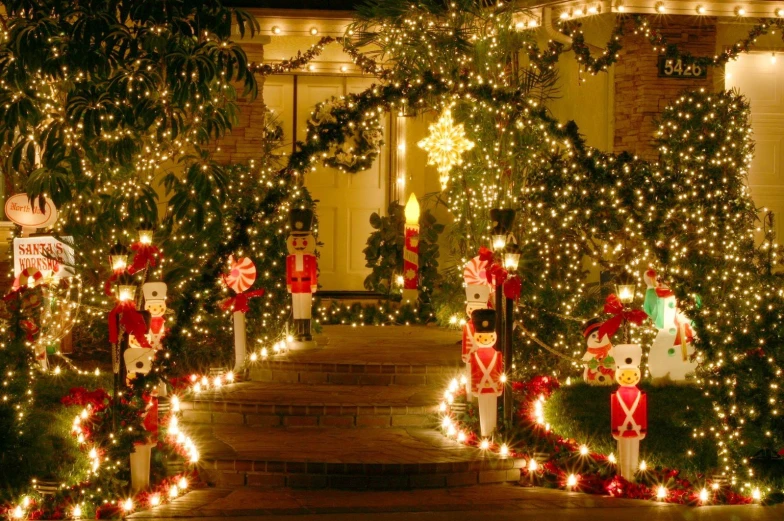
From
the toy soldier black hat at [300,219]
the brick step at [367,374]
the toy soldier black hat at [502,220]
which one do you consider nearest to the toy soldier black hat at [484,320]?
the toy soldier black hat at [502,220]

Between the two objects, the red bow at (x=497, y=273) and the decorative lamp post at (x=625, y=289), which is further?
the red bow at (x=497, y=273)

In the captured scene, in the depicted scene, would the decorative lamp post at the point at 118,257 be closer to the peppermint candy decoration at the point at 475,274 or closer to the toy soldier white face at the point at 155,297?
the toy soldier white face at the point at 155,297

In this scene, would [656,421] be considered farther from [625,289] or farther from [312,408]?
[312,408]

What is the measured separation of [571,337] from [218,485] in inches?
164

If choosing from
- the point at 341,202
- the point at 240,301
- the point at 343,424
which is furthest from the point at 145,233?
the point at 341,202

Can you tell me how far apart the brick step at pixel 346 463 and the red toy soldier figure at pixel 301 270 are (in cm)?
275

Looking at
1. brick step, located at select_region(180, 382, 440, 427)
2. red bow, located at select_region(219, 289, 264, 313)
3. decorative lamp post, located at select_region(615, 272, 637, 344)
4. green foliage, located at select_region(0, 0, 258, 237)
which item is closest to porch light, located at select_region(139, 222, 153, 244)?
green foliage, located at select_region(0, 0, 258, 237)

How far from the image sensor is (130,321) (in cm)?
813

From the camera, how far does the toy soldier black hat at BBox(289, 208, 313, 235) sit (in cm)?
1190

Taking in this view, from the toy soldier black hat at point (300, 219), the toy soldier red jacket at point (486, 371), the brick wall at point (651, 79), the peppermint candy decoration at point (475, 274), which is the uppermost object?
the brick wall at point (651, 79)

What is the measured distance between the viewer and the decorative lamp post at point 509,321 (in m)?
9.53

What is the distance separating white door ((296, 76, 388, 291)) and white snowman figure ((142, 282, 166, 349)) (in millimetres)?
6699

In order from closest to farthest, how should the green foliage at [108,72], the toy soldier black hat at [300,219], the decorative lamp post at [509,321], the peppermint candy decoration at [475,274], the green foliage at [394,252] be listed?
the green foliage at [108,72]
the decorative lamp post at [509,321]
the peppermint candy decoration at [475,274]
the toy soldier black hat at [300,219]
the green foliage at [394,252]

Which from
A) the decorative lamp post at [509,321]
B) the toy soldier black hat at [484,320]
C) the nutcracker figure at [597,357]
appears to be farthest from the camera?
the decorative lamp post at [509,321]
